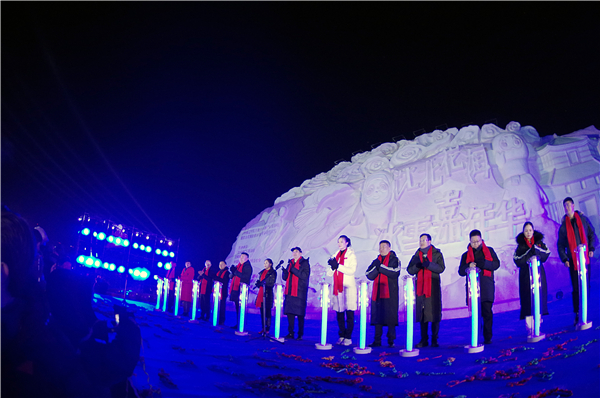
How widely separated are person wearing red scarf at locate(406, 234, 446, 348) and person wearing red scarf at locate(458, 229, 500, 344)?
1.16ft

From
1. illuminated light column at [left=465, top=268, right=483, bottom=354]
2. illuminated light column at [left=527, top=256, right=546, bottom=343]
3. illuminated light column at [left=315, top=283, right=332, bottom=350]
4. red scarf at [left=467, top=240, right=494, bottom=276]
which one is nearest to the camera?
illuminated light column at [left=527, top=256, right=546, bottom=343]

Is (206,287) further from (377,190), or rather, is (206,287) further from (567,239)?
(567,239)

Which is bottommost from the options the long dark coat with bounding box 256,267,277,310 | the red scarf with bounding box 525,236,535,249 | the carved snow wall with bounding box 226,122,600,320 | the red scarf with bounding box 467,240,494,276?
the long dark coat with bounding box 256,267,277,310

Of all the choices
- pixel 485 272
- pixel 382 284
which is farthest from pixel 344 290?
pixel 485 272

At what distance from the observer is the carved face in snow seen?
34.8ft

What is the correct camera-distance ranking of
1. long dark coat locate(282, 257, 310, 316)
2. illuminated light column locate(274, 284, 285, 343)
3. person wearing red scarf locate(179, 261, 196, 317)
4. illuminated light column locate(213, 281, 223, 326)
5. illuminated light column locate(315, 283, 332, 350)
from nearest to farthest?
1. illuminated light column locate(315, 283, 332, 350)
2. illuminated light column locate(274, 284, 285, 343)
3. long dark coat locate(282, 257, 310, 316)
4. illuminated light column locate(213, 281, 223, 326)
5. person wearing red scarf locate(179, 261, 196, 317)

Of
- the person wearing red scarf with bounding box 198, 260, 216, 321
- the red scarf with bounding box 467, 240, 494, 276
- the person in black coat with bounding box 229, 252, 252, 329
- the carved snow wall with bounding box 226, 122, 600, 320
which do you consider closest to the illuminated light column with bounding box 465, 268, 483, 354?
the red scarf with bounding box 467, 240, 494, 276

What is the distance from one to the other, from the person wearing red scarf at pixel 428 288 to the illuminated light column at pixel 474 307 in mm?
533

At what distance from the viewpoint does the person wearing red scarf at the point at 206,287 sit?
8640 millimetres

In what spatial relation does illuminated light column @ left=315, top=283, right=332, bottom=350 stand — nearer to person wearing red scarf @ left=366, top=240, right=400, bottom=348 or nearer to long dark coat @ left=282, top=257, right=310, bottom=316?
person wearing red scarf @ left=366, top=240, right=400, bottom=348

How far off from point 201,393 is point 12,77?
326cm

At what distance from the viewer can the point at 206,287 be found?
8.62 m

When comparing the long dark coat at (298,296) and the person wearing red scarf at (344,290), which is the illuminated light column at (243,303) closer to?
the long dark coat at (298,296)

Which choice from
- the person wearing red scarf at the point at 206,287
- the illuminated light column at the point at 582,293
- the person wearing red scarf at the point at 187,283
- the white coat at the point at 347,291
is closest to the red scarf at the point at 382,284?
the white coat at the point at 347,291
